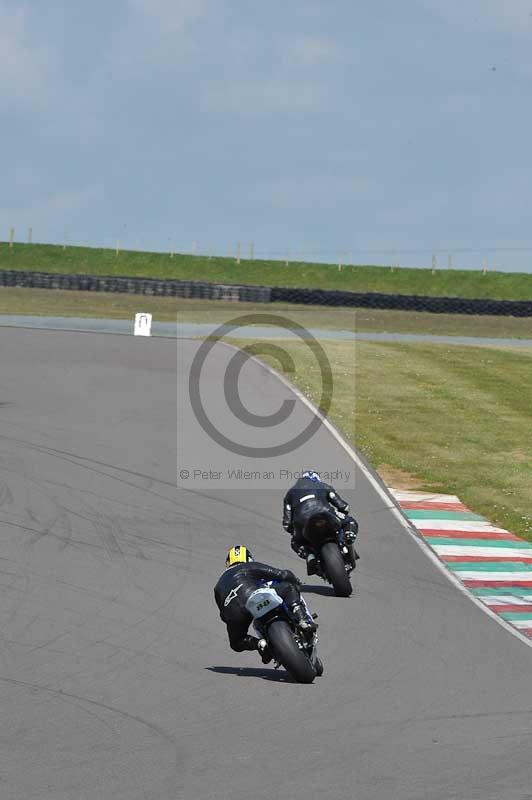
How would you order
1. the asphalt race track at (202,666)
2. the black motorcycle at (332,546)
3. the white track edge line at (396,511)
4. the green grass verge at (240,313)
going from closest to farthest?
1. the asphalt race track at (202,666)
2. the white track edge line at (396,511)
3. the black motorcycle at (332,546)
4. the green grass verge at (240,313)

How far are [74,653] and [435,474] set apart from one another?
12776 mm

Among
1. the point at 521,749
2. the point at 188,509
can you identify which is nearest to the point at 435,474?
the point at 188,509

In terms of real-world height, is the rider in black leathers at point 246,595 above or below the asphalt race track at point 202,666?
above

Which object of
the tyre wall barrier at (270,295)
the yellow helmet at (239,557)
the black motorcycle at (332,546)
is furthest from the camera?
the tyre wall barrier at (270,295)

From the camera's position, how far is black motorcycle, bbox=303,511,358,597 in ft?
44.8

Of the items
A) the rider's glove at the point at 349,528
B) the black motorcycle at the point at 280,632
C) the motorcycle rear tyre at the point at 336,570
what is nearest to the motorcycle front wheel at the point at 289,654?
the black motorcycle at the point at 280,632

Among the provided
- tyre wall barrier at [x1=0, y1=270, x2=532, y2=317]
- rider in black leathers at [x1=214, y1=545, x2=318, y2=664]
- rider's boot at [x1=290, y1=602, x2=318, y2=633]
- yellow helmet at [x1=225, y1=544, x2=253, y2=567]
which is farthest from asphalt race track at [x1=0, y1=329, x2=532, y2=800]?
tyre wall barrier at [x1=0, y1=270, x2=532, y2=317]

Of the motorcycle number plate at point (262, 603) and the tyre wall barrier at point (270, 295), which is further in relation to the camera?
the tyre wall barrier at point (270, 295)

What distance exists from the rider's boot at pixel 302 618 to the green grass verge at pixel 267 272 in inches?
2948

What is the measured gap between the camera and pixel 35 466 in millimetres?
19578

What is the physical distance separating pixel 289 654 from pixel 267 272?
82.0 metres

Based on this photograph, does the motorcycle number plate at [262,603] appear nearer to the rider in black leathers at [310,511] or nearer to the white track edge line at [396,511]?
the white track edge line at [396,511]

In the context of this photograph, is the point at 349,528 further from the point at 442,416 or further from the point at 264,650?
the point at 442,416

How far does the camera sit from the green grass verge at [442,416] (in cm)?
2202
